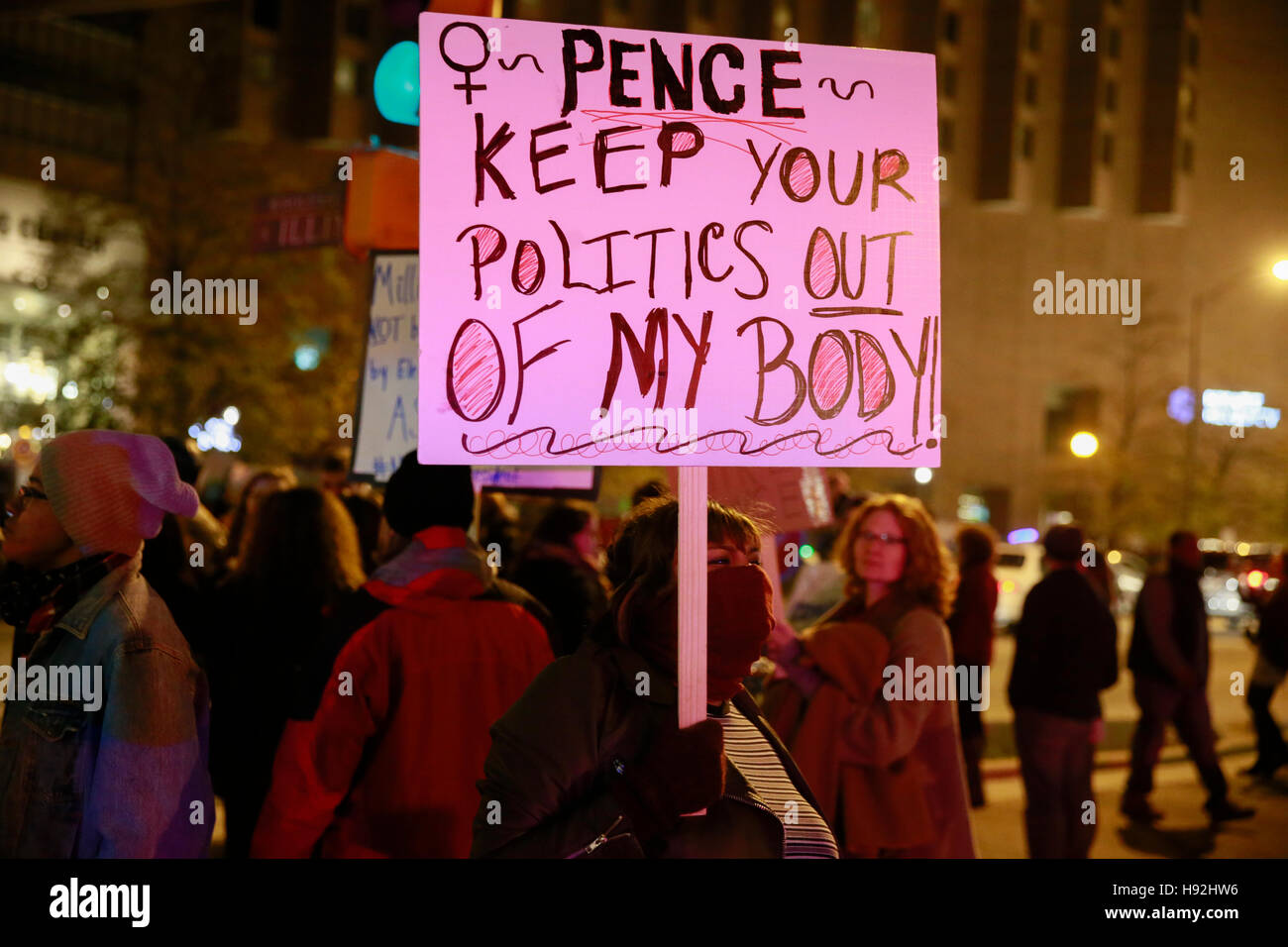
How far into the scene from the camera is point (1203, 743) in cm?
848

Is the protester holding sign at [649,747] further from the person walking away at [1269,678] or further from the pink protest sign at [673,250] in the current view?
the person walking away at [1269,678]

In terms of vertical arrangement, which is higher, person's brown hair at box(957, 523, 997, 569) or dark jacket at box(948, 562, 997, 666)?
person's brown hair at box(957, 523, 997, 569)

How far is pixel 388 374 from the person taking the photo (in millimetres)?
4680

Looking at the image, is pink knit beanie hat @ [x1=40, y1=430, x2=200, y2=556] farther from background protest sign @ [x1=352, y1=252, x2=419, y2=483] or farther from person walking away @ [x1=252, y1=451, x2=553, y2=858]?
background protest sign @ [x1=352, y1=252, x2=419, y2=483]

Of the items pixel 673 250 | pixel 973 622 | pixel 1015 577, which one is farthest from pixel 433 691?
pixel 1015 577

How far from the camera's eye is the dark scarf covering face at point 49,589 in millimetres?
2635

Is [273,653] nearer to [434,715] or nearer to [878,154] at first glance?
[434,715]

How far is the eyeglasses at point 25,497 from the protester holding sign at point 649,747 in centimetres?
128

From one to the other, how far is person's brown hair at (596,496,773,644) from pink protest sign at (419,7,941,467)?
0.12 metres

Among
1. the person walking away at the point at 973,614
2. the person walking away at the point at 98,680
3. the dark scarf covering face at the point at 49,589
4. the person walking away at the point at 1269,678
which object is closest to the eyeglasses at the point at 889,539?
the person walking away at the point at 98,680

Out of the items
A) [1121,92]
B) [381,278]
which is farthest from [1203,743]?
[1121,92]

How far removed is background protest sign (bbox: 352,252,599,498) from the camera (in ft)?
15.2

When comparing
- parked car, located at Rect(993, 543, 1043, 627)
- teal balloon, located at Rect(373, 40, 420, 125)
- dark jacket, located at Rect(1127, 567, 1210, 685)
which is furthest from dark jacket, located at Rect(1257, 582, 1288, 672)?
parked car, located at Rect(993, 543, 1043, 627)
